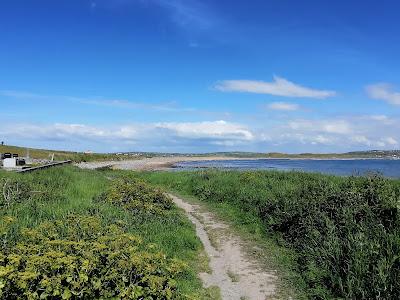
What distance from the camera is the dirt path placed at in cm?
884

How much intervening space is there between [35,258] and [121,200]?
1027 cm

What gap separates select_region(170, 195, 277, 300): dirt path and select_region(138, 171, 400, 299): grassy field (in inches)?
28.1

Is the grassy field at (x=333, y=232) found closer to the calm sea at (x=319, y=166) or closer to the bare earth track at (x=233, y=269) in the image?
the bare earth track at (x=233, y=269)

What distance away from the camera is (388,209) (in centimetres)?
1119

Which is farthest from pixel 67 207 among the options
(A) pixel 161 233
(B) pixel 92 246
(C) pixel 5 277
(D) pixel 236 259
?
(C) pixel 5 277

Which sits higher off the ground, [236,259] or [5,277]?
[5,277]

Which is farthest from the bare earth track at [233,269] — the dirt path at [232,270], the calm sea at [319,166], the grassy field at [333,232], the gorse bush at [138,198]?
the calm sea at [319,166]

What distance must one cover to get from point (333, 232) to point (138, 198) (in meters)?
8.27

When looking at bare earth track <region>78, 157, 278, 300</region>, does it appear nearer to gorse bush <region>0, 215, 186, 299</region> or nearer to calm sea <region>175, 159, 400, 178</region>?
gorse bush <region>0, 215, 186, 299</region>

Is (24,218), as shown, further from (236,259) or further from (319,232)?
(319,232)

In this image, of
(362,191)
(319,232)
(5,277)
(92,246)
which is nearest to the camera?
(5,277)

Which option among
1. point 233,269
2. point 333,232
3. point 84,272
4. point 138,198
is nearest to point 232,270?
point 233,269

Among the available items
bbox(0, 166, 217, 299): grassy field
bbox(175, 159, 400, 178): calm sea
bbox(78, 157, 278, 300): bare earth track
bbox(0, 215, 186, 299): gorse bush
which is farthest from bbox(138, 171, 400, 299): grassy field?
bbox(175, 159, 400, 178): calm sea

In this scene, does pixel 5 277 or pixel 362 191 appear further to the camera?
pixel 362 191
